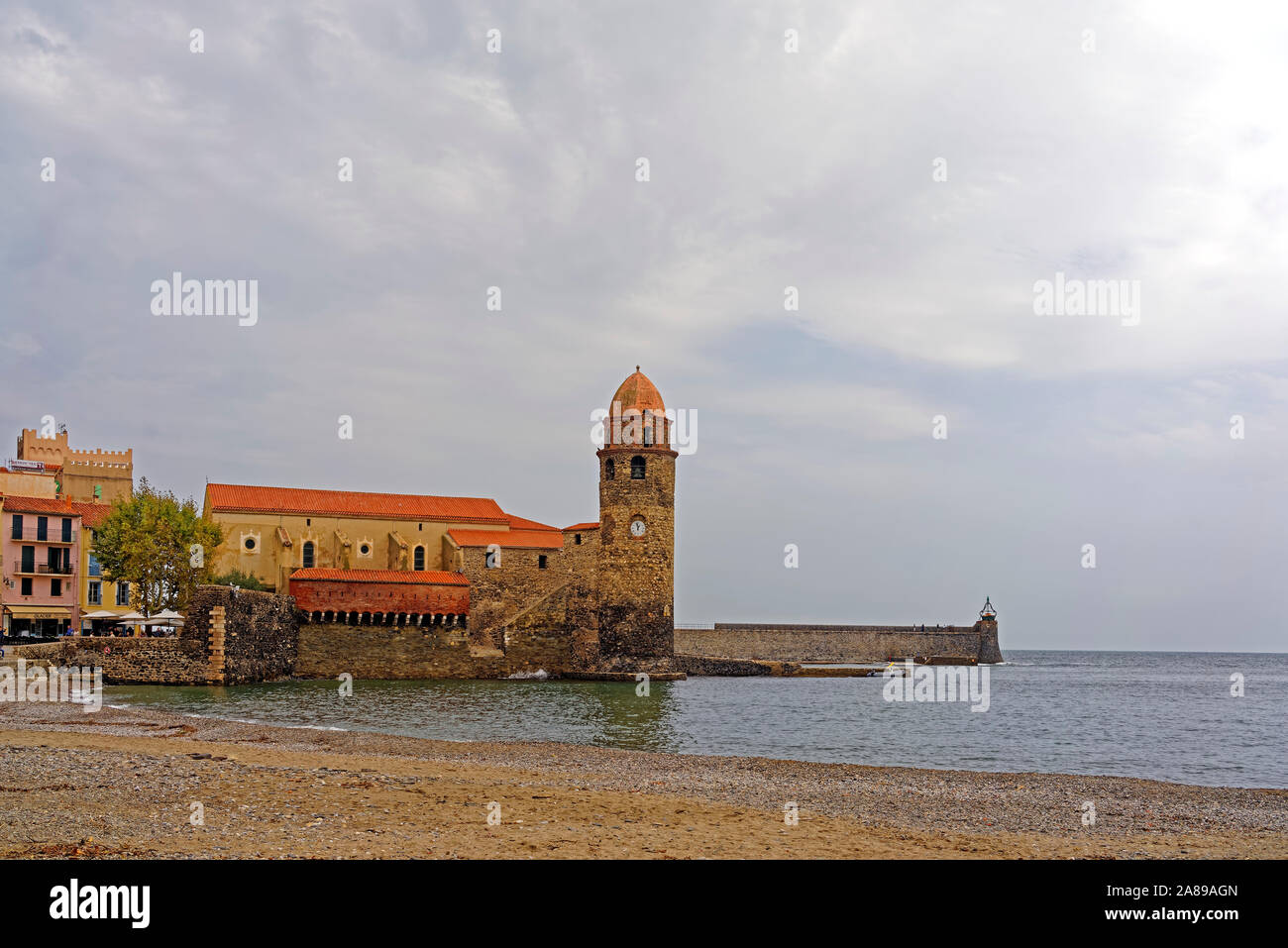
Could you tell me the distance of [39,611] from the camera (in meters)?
49.4

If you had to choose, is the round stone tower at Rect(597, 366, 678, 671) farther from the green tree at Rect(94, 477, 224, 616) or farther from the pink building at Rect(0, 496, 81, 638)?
the pink building at Rect(0, 496, 81, 638)

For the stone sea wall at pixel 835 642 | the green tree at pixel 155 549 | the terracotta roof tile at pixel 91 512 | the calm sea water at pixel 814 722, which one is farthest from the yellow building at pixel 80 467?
the stone sea wall at pixel 835 642

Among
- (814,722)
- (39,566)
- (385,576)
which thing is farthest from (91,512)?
(814,722)

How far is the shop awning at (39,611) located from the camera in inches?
1909

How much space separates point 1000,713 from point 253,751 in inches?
1103

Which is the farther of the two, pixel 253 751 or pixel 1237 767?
pixel 1237 767

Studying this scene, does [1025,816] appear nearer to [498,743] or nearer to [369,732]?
[498,743]

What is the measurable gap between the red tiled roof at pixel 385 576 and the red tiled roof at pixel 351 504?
5.06 m

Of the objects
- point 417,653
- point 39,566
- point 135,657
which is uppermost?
point 39,566

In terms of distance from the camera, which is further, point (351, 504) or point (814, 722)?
point (351, 504)

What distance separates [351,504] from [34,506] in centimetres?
1534

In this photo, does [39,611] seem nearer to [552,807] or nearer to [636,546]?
[636,546]
